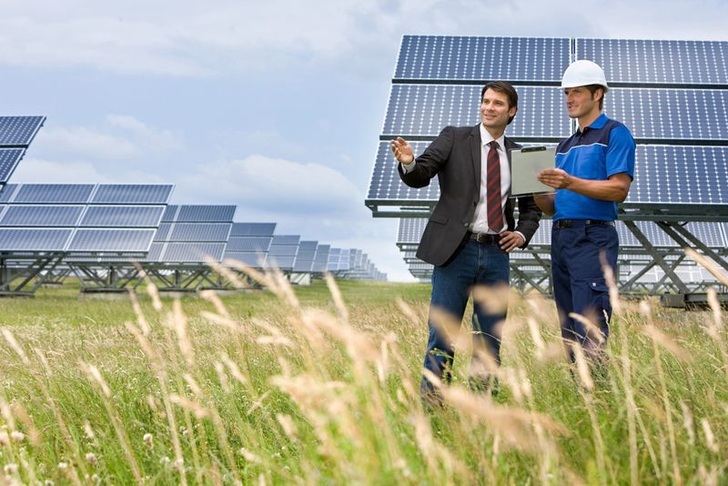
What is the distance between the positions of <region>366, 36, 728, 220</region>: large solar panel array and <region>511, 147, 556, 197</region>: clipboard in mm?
6072

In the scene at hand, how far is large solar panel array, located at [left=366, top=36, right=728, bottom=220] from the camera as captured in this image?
33.6ft

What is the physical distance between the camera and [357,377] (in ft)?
5.13

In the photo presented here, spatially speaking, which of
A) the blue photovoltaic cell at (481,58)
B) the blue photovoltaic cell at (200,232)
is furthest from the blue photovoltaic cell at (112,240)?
the blue photovoltaic cell at (481,58)

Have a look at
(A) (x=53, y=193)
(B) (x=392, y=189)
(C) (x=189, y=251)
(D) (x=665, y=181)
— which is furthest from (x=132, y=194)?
(D) (x=665, y=181)

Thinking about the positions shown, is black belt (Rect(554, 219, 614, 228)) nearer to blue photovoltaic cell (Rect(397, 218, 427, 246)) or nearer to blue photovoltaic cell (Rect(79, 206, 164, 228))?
blue photovoltaic cell (Rect(397, 218, 427, 246))

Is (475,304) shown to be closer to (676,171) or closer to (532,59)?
(676,171)

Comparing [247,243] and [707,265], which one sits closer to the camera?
[707,265]

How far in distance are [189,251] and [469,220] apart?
2433cm

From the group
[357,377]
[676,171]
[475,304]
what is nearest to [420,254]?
[475,304]

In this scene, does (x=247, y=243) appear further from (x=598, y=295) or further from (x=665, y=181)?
(x=598, y=295)

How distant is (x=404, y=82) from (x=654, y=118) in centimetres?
382

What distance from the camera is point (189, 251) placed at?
90.0 feet

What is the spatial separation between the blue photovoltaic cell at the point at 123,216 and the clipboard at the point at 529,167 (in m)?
20.1

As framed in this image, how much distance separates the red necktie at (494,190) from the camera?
4.03 m
